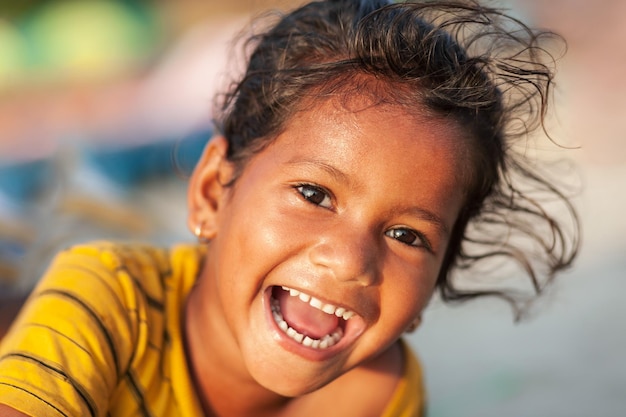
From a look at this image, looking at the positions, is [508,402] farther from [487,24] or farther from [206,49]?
[206,49]

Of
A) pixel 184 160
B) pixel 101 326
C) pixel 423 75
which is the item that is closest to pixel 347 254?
pixel 423 75

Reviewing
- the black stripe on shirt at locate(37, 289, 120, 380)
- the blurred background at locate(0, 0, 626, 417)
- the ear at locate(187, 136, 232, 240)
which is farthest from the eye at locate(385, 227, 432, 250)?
the blurred background at locate(0, 0, 626, 417)

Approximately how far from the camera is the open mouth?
1.06 m

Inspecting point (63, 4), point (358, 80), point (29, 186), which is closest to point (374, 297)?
point (358, 80)

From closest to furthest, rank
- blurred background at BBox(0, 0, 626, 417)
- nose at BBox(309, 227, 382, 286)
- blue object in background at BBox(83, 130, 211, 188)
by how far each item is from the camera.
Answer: nose at BBox(309, 227, 382, 286), blurred background at BBox(0, 0, 626, 417), blue object in background at BBox(83, 130, 211, 188)

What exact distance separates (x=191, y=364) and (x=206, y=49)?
1986 mm

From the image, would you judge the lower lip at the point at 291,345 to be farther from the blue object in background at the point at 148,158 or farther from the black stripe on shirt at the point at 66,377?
the blue object in background at the point at 148,158

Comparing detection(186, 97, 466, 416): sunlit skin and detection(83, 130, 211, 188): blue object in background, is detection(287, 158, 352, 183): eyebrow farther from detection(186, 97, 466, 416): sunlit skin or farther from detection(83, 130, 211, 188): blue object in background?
detection(83, 130, 211, 188): blue object in background

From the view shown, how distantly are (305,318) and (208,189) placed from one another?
264mm

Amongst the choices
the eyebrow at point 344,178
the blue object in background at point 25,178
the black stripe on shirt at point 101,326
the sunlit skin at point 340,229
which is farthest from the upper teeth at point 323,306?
the blue object in background at point 25,178

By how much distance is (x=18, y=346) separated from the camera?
104cm

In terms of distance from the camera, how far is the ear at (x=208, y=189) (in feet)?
3.98

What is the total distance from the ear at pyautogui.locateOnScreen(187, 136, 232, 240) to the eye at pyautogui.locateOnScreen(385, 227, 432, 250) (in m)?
0.29

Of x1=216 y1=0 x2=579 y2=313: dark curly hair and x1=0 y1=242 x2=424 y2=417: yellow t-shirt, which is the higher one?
x1=216 y1=0 x2=579 y2=313: dark curly hair
